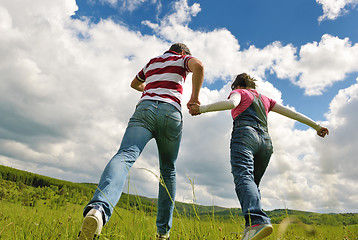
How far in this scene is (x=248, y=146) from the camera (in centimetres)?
270

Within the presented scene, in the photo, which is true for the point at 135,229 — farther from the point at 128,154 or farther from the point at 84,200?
the point at 84,200

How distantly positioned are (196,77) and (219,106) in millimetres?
434

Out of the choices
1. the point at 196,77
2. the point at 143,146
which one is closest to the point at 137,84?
the point at 196,77

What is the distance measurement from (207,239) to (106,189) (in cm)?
107

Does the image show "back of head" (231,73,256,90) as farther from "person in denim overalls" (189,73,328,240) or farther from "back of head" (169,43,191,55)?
"back of head" (169,43,191,55)

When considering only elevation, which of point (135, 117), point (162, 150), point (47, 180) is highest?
point (135, 117)

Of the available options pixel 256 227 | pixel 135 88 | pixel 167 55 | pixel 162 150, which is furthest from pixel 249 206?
pixel 135 88

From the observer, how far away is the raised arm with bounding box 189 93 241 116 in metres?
2.66

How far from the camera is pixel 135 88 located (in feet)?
12.6

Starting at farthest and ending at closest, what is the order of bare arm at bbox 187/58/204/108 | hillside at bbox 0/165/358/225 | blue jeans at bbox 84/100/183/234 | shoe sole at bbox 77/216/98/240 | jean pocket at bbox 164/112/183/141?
1. bare arm at bbox 187/58/204/108
2. jean pocket at bbox 164/112/183/141
3. blue jeans at bbox 84/100/183/234
4. shoe sole at bbox 77/216/98/240
5. hillside at bbox 0/165/358/225

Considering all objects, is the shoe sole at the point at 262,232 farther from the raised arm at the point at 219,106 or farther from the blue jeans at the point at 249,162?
the raised arm at the point at 219,106

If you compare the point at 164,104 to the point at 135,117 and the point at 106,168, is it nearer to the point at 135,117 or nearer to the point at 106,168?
the point at 135,117

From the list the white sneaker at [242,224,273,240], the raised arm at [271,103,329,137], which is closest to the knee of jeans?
the white sneaker at [242,224,273,240]

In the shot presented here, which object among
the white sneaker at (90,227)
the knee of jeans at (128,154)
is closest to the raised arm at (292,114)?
the knee of jeans at (128,154)
